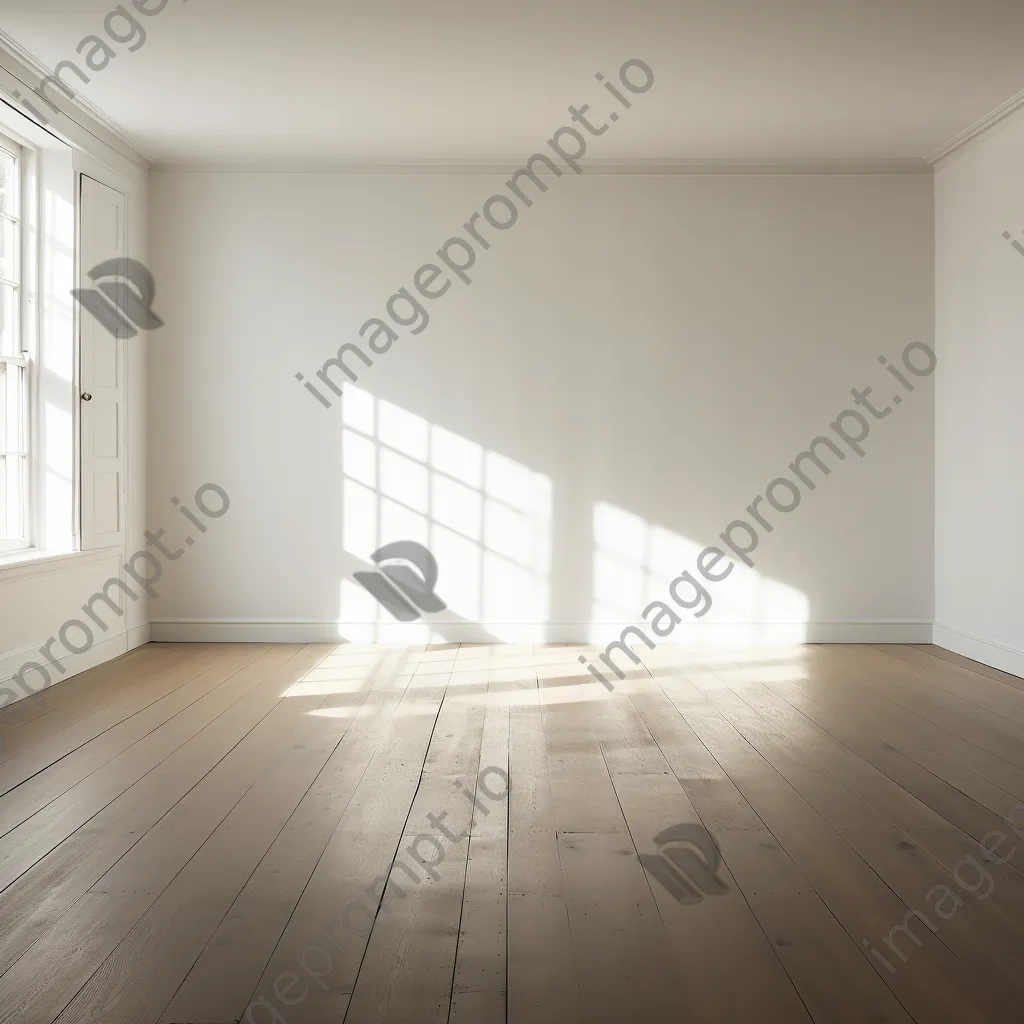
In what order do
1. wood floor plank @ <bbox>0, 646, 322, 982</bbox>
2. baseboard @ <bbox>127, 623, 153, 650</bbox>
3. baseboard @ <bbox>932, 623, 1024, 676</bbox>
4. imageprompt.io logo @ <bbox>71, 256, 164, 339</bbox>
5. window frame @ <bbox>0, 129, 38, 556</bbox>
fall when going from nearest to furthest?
wood floor plank @ <bbox>0, 646, 322, 982</bbox>, window frame @ <bbox>0, 129, 38, 556</bbox>, baseboard @ <bbox>932, 623, 1024, 676</bbox>, imageprompt.io logo @ <bbox>71, 256, 164, 339</bbox>, baseboard @ <bbox>127, 623, 153, 650</bbox>

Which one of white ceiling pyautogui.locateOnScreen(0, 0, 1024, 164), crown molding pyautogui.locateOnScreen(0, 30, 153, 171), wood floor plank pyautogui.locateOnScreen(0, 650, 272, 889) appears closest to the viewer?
wood floor plank pyautogui.locateOnScreen(0, 650, 272, 889)

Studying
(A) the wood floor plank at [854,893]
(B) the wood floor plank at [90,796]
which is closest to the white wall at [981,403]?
(A) the wood floor plank at [854,893]

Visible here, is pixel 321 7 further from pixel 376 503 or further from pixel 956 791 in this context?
pixel 956 791

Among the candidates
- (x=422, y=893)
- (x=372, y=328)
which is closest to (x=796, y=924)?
(x=422, y=893)

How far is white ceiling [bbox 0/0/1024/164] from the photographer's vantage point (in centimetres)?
401

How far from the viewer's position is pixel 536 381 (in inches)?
235

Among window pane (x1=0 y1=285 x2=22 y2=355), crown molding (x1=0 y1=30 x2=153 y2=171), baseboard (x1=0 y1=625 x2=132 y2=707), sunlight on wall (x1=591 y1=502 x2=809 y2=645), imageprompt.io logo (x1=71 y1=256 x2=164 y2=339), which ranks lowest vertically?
baseboard (x1=0 y1=625 x2=132 y2=707)

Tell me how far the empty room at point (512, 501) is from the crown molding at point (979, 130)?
3 centimetres

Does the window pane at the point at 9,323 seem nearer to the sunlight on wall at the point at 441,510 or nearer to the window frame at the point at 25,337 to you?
the window frame at the point at 25,337

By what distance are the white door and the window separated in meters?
0.29

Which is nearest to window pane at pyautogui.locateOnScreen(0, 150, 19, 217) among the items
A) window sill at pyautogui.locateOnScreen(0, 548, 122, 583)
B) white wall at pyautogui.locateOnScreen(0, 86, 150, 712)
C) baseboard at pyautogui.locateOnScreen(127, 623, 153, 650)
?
white wall at pyautogui.locateOnScreen(0, 86, 150, 712)

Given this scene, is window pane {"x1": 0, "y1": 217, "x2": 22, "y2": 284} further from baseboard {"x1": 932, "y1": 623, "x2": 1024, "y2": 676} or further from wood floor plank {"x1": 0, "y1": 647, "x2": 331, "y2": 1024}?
baseboard {"x1": 932, "y1": 623, "x2": 1024, "y2": 676}

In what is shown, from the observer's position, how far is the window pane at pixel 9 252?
473 cm

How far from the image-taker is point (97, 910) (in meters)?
2.27
